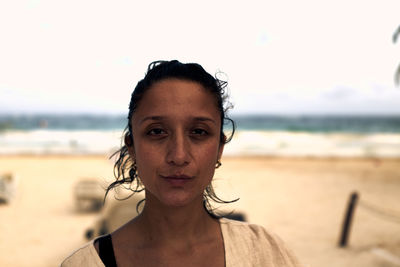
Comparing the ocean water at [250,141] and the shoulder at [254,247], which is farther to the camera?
the ocean water at [250,141]

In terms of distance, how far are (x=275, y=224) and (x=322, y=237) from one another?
1367mm

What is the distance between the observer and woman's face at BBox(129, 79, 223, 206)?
108 centimetres

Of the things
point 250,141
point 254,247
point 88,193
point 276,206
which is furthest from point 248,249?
point 250,141

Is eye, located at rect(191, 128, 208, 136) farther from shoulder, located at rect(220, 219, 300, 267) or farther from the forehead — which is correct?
shoulder, located at rect(220, 219, 300, 267)

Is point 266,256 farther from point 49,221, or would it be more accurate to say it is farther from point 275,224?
point 49,221

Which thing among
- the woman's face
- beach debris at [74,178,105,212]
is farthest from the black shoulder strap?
beach debris at [74,178,105,212]

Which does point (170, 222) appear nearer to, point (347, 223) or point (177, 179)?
point (177, 179)

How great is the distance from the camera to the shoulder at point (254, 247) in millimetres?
1169

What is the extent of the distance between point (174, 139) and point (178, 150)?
4cm

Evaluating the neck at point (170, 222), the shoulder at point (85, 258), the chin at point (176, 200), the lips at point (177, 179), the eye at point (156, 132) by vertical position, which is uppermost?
the eye at point (156, 132)

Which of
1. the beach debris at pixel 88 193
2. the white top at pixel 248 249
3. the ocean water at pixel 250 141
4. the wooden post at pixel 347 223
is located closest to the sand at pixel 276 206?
the wooden post at pixel 347 223

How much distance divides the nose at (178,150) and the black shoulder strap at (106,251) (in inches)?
13.3

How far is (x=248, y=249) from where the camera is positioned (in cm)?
119

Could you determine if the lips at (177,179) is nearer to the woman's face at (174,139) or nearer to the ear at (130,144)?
the woman's face at (174,139)
